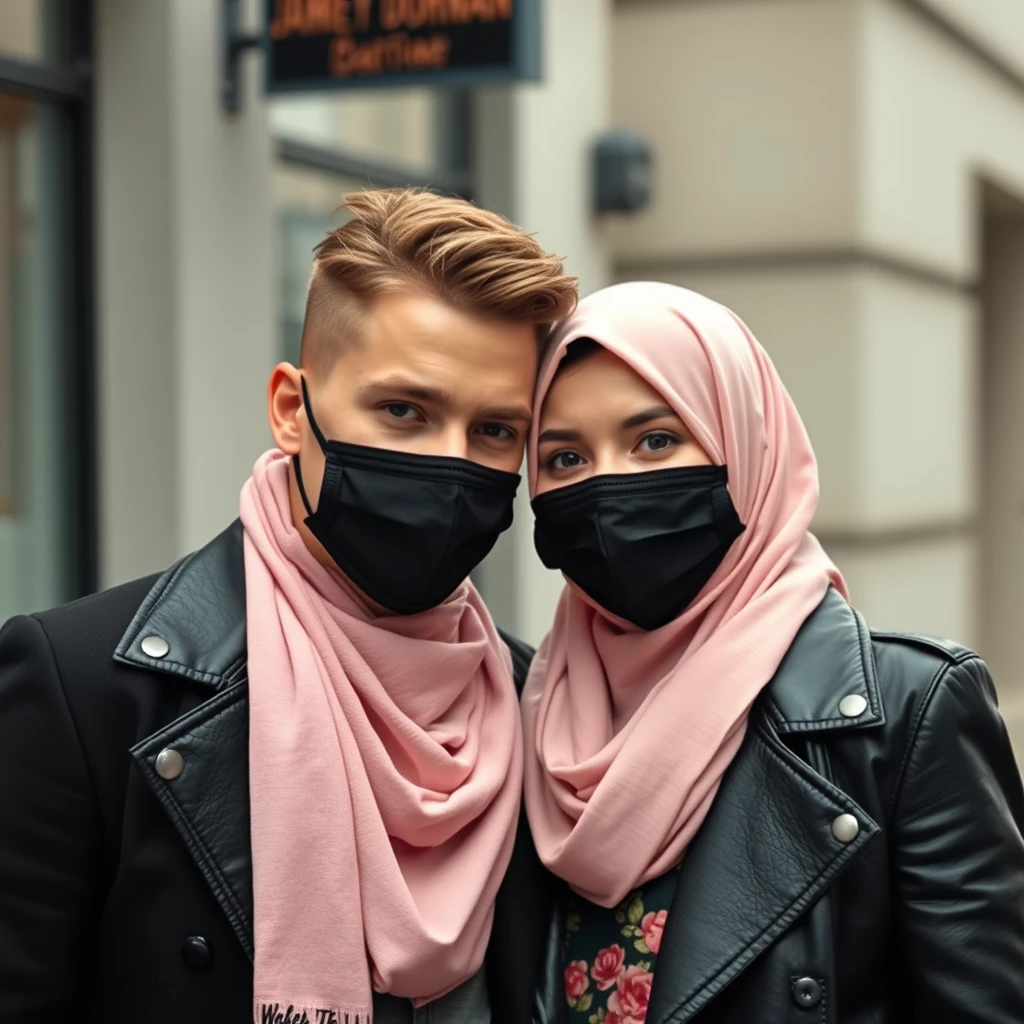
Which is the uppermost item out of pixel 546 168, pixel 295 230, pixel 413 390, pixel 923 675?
pixel 546 168

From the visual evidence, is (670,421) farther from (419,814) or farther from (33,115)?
(33,115)

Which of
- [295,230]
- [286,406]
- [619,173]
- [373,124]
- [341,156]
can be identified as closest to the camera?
[286,406]

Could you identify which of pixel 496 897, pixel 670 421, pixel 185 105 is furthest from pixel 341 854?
pixel 185 105

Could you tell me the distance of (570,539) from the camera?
2.51m

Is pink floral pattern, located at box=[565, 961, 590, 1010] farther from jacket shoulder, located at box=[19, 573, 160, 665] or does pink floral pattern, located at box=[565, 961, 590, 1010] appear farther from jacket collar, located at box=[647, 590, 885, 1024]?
jacket shoulder, located at box=[19, 573, 160, 665]

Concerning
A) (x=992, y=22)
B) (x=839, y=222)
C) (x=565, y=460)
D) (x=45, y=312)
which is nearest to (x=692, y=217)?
(x=839, y=222)

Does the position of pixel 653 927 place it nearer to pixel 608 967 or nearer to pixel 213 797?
pixel 608 967

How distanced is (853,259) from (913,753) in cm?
523

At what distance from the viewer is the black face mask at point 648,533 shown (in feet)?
8.04

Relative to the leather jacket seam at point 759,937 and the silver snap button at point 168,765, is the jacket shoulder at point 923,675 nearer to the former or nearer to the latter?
the leather jacket seam at point 759,937

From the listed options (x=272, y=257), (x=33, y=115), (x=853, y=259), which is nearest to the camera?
(x=33, y=115)

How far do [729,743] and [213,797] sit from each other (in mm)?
728

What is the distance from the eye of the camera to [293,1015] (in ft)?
7.33

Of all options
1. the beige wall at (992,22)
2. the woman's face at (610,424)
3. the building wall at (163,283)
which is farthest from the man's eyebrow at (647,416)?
the beige wall at (992,22)
